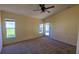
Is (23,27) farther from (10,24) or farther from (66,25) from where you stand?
(66,25)

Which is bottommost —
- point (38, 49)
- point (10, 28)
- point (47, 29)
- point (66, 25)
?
point (38, 49)

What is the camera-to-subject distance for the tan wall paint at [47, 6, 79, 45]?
20.7 ft

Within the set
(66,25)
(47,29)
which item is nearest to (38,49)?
(66,25)

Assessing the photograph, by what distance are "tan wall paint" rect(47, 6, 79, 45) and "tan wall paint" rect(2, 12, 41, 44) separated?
183 centimetres

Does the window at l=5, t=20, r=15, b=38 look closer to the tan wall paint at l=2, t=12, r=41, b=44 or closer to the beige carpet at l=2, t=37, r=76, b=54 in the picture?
the tan wall paint at l=2, t=12, r=41, b=44

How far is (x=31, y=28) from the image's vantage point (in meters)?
9.17

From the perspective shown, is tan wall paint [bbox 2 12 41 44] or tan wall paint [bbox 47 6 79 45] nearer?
tan wall paint [bbox 47 6 79 45]

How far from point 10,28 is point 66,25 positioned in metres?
3.97

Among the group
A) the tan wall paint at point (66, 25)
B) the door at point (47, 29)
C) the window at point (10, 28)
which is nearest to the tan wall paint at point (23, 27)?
the window at point (10, 28)

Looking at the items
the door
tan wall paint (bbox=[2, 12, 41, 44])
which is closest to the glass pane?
tan wall paint (bbox=[2, 12, 41, 44])

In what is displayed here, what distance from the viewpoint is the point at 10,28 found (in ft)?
22.5

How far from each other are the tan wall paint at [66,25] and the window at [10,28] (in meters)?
3.68

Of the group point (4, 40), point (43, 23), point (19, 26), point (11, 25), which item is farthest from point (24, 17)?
point (43, 23)

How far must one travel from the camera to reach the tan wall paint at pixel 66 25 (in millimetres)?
6297
